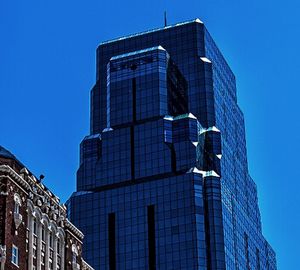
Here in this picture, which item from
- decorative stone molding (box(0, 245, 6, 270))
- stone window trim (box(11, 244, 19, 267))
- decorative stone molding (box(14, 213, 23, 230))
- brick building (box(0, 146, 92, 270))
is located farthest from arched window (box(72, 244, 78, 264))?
decorative stone molding (box(0, 245, 6, 270))

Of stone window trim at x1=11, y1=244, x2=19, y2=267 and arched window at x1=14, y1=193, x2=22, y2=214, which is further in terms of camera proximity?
arched window at x1=14, y1=193, x2=22, y2=214

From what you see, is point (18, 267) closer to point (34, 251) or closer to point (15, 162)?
point (34, 251)

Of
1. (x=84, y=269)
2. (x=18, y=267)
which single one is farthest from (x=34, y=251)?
(x=84, y=269)

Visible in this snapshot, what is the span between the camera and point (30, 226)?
386 ft

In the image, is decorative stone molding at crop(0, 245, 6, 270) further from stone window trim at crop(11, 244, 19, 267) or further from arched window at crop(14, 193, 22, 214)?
arched window at crop(14, 193, 22, 214)

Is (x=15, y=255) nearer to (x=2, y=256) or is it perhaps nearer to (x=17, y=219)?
(x=2, y=256)

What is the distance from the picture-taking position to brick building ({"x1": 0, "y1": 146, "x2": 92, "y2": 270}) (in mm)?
112625

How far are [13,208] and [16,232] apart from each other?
2.73 meters

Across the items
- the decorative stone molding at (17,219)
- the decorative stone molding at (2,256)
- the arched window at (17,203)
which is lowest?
the decorative stone molding at (2,256)

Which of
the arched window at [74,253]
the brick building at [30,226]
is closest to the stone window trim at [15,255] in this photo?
the brick building at [30,226]

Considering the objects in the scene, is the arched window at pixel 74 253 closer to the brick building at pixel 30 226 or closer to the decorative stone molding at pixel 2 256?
the brick building at pixel 30 226

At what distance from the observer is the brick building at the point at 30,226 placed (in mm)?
112625

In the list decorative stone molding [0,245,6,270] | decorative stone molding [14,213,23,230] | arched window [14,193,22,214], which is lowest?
decorative stone molding [0,245,6,270]

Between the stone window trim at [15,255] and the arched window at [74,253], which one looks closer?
the stone window trim at [15,255]
